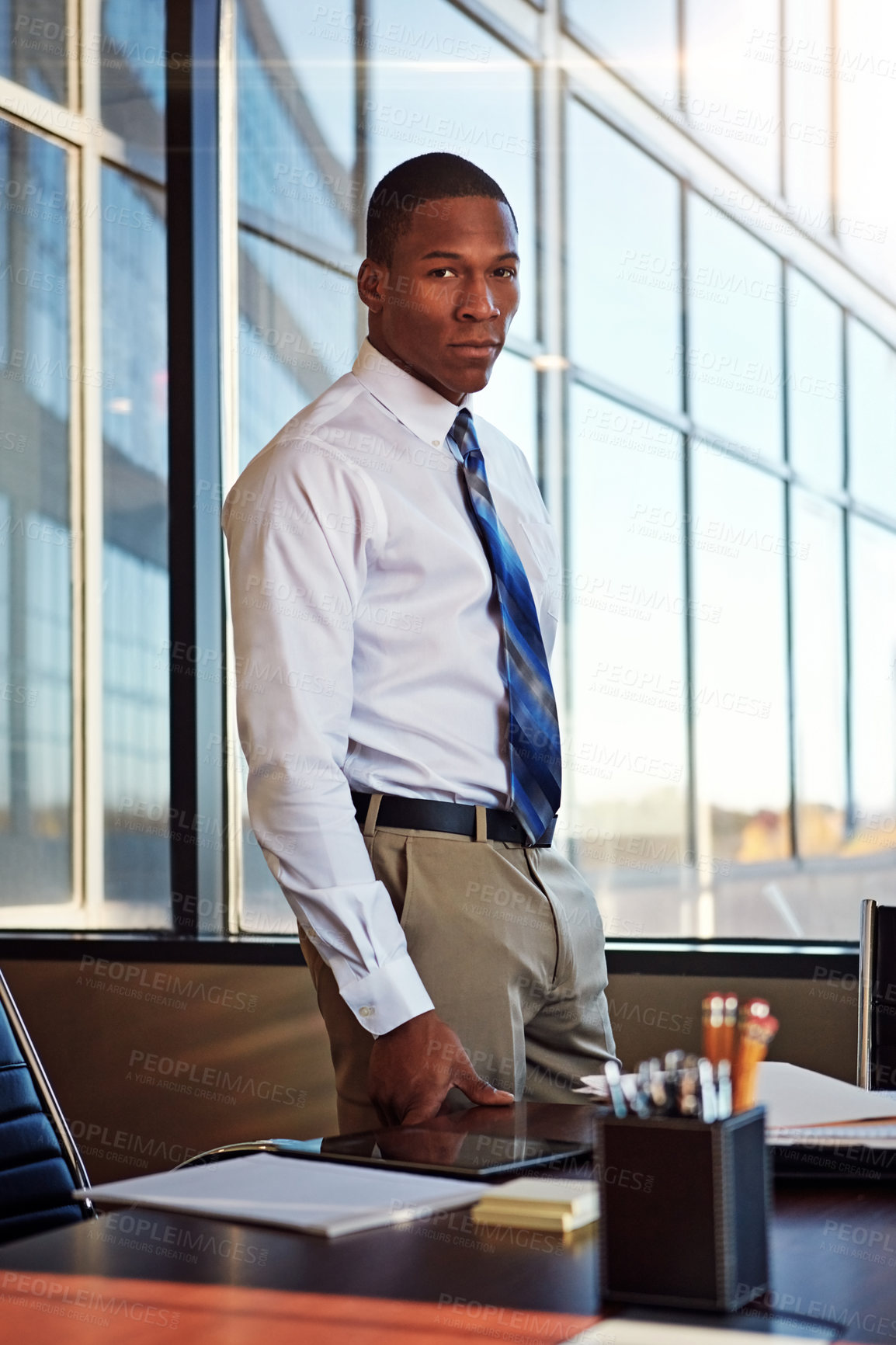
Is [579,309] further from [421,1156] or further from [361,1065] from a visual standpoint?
[421,1156]

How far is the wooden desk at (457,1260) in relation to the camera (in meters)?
0.84

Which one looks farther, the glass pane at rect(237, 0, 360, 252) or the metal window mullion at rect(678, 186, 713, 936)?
the glass pane at rect(237, 0, 360, 252)

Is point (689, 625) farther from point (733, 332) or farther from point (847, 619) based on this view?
point (733, 332)

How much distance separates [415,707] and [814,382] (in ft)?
5.75

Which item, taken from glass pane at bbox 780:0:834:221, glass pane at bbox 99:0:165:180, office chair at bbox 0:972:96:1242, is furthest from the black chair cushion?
glass pane at bbox 99:0:165:180

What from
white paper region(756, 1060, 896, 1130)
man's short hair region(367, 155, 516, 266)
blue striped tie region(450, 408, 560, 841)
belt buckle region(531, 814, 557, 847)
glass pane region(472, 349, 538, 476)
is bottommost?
white paper region(756, 1060, 896, 1130)

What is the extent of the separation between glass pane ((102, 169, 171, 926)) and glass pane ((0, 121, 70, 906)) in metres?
0.11

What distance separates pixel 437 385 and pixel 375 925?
754mm

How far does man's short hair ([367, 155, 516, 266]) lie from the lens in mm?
1785

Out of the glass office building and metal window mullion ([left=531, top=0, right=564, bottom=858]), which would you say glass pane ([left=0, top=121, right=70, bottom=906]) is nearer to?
the glass office building

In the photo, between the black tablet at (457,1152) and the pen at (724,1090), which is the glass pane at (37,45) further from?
the pen at (724,1090)

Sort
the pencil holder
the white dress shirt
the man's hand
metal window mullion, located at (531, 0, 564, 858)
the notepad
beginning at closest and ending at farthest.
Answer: the pencil holder, the notepad, the man's hand, the white dress shirt, metal window mullion, located at (531, 0, 564, 858)

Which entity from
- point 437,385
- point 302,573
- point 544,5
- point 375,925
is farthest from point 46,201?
point 375,925

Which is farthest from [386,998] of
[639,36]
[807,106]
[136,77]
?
[136,77]
